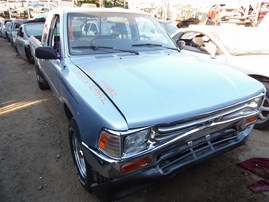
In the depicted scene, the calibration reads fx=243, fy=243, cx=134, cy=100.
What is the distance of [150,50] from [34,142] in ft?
7.14

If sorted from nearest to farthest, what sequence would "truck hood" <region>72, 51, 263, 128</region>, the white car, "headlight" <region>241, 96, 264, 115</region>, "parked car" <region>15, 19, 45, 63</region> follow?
"truck hood" <region>72, 51, 263, 128</region> < "headlight" <region>241, 96, 264, 115</region> < the white car < "parked car" <region>15, 19, 45, 63</region>

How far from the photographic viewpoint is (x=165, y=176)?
1.99 metres

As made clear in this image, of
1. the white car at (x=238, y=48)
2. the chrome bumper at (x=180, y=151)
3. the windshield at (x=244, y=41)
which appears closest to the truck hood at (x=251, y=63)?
the white car at (x=238, y=48)

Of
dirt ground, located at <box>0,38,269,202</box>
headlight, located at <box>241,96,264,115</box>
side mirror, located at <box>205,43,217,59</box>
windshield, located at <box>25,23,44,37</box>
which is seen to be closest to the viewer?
headlight, located at <box>241,96,264,115</box>

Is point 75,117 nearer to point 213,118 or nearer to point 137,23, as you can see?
point 213,118

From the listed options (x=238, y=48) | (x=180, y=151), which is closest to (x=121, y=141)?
(x=180, y=151)

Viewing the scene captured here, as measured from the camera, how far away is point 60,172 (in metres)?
2.96

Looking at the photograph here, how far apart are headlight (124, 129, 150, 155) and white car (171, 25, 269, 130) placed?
8.37ft

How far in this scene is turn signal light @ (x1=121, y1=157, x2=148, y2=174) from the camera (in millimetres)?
1822

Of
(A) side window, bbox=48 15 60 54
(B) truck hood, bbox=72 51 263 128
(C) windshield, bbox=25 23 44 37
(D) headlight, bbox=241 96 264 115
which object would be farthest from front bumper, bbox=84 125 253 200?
(C) windshield, bbox=25 23 44 37

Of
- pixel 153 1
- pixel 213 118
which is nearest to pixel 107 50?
pixel 213 118

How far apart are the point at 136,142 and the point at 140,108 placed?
0.26 m

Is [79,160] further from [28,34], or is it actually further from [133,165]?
[28,34]

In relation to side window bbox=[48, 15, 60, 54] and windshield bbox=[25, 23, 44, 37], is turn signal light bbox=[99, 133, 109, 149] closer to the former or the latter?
side window bbox=[48, 15, 60, 54]
